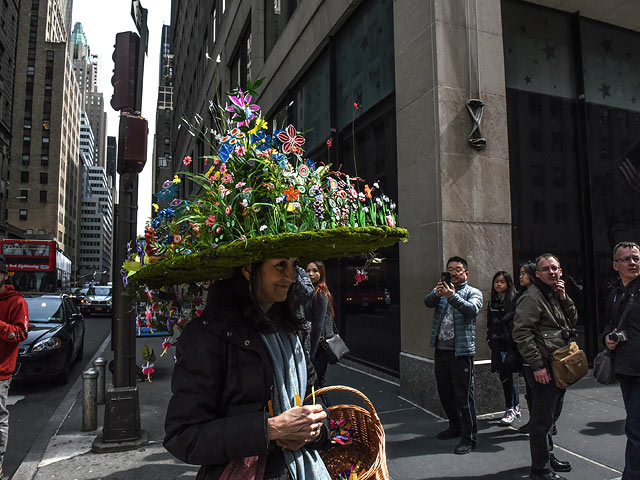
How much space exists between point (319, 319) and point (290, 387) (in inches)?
110

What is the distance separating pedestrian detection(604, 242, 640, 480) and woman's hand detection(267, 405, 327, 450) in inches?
124

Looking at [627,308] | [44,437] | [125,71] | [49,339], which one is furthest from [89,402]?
[627,308]

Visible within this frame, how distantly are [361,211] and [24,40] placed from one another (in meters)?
108

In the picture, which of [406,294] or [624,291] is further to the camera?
[406,294]

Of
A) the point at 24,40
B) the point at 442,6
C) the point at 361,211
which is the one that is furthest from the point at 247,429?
the point at 24,40

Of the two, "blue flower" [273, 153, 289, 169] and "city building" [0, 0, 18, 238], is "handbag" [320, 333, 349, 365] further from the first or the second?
"city building" [0, 0, 18, 238]

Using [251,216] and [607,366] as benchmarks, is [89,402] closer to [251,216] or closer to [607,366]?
[251,216]

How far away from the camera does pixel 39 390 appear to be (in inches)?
329

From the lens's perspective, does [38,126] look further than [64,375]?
Yes

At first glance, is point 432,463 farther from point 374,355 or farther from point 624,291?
point 374,355

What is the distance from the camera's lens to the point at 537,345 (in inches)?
161

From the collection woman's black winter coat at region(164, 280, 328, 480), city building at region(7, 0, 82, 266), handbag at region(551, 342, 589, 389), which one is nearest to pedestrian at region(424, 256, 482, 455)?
handbag at region(551, 342, 589, 389)

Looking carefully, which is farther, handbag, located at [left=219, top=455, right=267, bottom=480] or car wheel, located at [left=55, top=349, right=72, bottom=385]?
car wheel, located at [left=55, top=349, right=72, bottom=385]

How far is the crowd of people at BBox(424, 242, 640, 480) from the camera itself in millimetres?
3695
